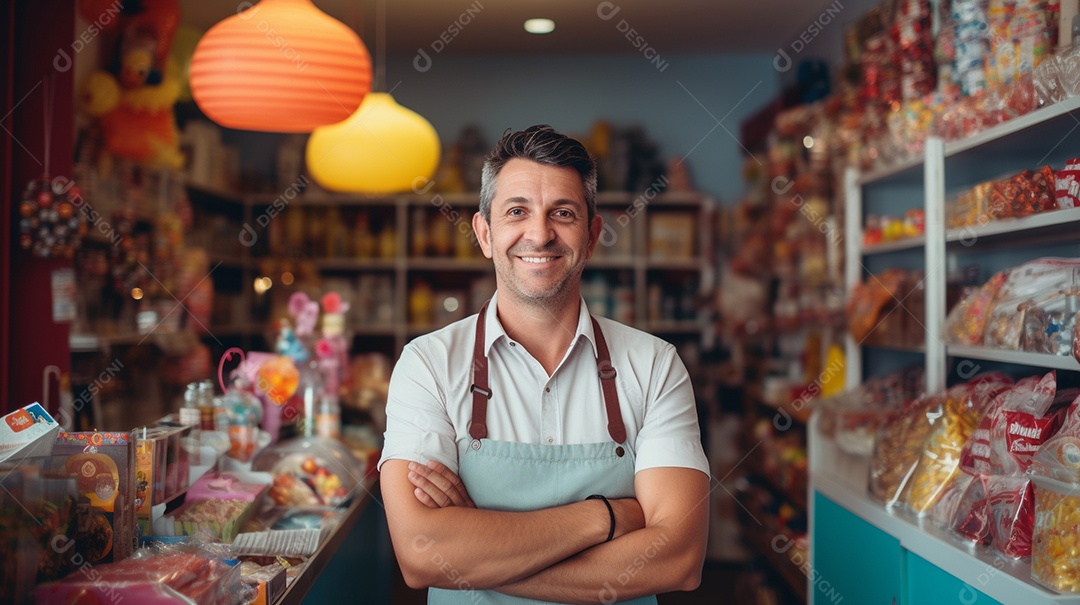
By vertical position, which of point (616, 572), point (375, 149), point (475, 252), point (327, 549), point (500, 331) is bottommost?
point (327, 549)

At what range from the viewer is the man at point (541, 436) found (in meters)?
1.71

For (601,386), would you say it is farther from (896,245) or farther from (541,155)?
(896,245)

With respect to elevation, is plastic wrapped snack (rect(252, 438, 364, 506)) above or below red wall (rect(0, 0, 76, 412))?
below

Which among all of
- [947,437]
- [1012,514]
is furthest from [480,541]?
[947,437]

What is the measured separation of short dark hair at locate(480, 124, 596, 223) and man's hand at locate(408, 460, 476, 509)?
0.57m

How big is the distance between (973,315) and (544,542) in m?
1.59

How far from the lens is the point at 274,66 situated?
8.07 feet

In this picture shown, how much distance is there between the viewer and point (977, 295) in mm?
2578

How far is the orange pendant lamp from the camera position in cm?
246

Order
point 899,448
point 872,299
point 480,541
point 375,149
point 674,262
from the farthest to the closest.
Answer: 1. point 674,262
2. point 375,149
3. point 872,299
4. point 899,448
5. point 480,541


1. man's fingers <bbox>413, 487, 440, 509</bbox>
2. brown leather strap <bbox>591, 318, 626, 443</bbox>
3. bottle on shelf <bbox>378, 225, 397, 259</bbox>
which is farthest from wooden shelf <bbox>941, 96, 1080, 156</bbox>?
bottle on shelf <bbox>378, 225, 397, 259</bbox>

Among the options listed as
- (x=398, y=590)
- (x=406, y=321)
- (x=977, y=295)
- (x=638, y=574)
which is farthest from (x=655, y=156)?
(x=638, y=574)

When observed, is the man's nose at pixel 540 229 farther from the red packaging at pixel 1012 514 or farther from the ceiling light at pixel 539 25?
the ceiling light at pixel 539 25

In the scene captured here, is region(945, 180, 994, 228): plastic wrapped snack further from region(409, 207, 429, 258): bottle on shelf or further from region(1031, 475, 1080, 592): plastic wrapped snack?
region(409, 207, 429, 258): bottle on shelf
